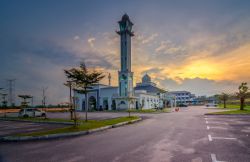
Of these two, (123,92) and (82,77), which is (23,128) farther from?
(123,92)

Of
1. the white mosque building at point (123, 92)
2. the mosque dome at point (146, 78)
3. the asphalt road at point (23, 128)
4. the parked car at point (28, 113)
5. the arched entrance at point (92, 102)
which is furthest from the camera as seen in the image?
the mosque dome at point (146, 78)

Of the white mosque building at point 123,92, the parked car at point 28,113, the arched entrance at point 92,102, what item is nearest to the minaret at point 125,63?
the white mosque building at point 123,92

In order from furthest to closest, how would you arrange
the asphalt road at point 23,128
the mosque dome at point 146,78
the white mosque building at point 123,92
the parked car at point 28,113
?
the mosque dome at point 146,78 < the white mosque building at point 123,92 < the parked car at point 28,113 < the asphalt road at point 23,128

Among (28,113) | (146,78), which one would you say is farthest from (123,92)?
(28,113)

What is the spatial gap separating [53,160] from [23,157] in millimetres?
1442

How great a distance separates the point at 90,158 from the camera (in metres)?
7.31

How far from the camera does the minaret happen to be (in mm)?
65938

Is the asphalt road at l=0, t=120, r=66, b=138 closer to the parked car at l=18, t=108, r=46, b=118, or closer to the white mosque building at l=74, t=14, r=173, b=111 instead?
the parked car at l=18, t=108, r=46, b=118

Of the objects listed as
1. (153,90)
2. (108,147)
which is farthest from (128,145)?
(153,90)

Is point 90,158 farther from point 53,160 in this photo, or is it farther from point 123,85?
point 123,85

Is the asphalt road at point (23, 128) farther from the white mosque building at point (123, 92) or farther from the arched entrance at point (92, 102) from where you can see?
the arched entrance at point (92, 102)

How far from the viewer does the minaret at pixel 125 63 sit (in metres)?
65.9

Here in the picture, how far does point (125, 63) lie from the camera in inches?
2608

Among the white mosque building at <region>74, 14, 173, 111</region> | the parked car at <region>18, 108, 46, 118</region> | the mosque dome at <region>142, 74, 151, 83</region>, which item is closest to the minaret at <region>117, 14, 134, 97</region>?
the white mosque building at <region>74, 14, 173, 111</region>
